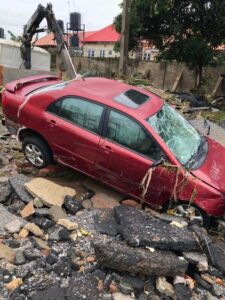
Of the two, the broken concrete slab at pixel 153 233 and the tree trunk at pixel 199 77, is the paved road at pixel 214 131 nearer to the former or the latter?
the broken concrete slab at pixel 153 233

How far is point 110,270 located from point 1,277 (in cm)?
117

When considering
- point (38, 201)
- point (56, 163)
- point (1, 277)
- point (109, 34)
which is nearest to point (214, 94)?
point (56, 163)

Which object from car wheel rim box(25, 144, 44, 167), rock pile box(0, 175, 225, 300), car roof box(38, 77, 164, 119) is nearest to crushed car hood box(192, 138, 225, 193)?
rock pile box(0, 175, 225, 300)

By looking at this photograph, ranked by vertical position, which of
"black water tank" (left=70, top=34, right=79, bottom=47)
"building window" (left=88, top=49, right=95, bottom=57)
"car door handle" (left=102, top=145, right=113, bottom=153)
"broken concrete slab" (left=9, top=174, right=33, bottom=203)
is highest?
"black water tank" (left=70, top=34, right=79, bottom=47)

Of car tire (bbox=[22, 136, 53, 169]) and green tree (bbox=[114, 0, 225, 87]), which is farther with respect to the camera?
green tree (bbox=[114, 0, 225, 87])

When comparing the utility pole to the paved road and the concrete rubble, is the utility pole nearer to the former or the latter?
the paved road

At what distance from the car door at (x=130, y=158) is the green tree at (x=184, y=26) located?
10.6 metres

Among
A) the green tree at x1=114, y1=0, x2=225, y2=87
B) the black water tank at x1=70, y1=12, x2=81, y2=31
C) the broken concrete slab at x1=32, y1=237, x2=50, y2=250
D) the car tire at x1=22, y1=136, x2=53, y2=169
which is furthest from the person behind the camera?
the black water tank at x1=70, y1=12, x2=81, y2=31

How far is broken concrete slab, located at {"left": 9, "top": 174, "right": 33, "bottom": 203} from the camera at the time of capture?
17.4 ft

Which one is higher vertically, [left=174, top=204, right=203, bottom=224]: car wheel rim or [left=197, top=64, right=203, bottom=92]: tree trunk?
[left=197, top=64, right=203, bottom=92]: tree trunk

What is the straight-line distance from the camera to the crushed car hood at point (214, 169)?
5332 mm

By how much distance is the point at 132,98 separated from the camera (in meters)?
6.07

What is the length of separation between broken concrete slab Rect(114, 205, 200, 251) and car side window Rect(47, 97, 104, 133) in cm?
170

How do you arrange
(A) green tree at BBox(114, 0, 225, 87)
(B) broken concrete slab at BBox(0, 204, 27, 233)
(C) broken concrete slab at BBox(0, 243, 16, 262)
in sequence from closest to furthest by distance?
1. (C) broken concrete slab at BBox(0, 243, 16, 262)
2. (B) broken concrete slab at BBox(0, 204, 27, 233)
3. (A) green tree at BBox(114, 0, 225, 87)
